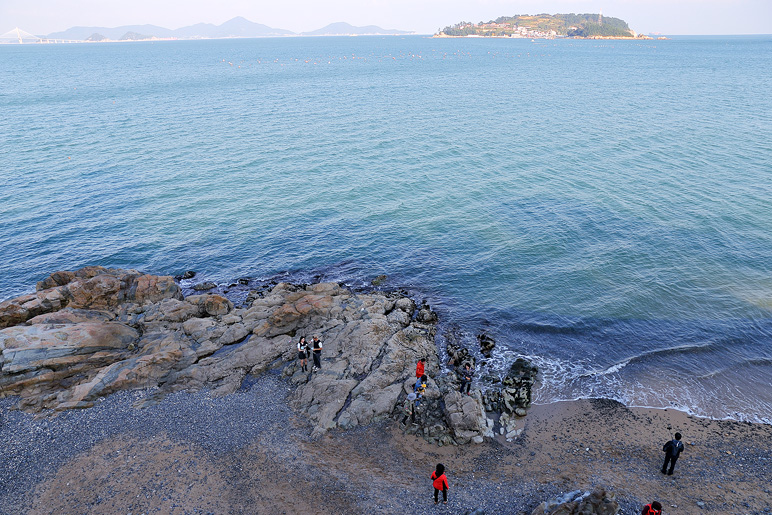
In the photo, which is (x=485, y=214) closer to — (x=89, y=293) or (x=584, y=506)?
(x=584, y=506)

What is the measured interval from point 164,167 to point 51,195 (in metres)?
15.0

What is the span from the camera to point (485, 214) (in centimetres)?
5262

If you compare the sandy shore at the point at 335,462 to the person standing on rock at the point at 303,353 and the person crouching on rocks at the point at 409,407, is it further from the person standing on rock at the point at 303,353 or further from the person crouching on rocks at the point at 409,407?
the person standing on rock at the point at 303,353

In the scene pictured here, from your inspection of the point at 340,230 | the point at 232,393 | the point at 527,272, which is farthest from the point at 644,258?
the point at 232,393

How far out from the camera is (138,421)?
1003 inches

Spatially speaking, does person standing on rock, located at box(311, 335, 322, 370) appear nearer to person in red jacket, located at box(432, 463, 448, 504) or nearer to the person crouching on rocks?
the person crouching on rocks

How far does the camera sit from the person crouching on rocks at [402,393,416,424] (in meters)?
25.2

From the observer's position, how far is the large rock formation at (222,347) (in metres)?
26.4

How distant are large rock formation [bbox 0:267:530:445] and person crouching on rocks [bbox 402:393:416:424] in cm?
50

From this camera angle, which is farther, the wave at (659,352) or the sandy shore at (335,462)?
the wave at (659,352)

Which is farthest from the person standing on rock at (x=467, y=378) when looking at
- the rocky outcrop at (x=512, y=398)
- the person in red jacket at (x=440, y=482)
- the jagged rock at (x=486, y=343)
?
the person in red jacket at (x=440, y=482)

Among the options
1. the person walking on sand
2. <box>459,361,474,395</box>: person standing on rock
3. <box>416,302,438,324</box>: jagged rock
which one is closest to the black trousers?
the person walking on sand

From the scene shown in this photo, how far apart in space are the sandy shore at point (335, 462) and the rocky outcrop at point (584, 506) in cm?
143

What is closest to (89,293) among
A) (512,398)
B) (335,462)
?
(335,462)
